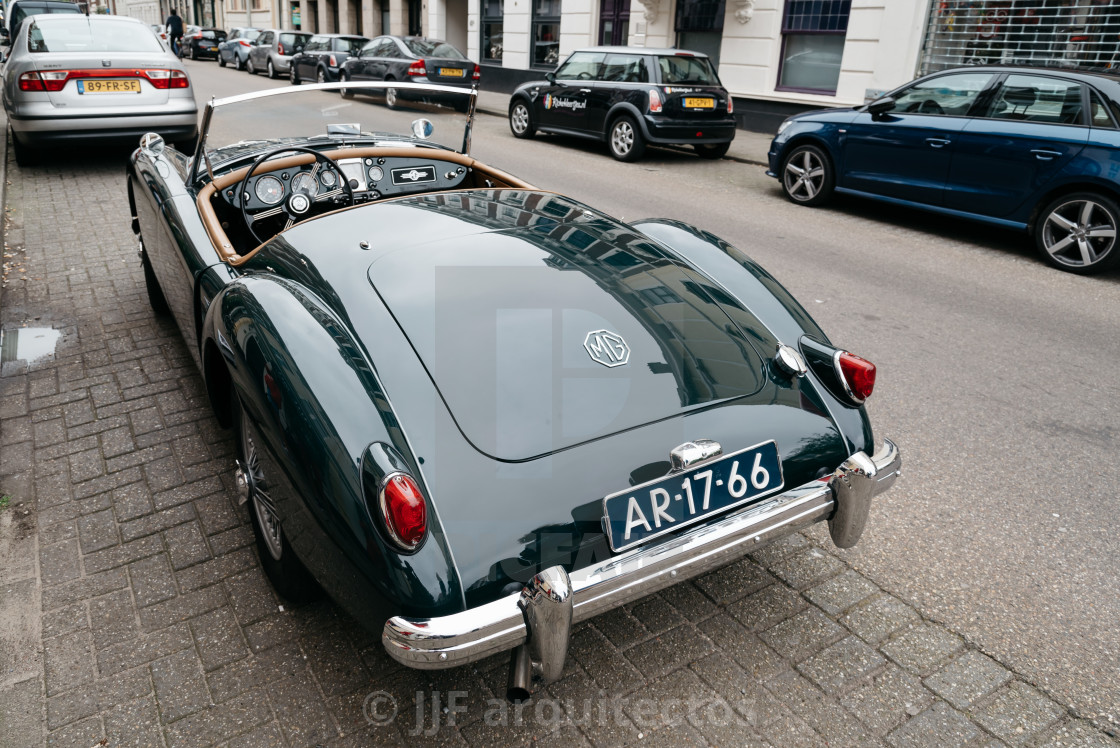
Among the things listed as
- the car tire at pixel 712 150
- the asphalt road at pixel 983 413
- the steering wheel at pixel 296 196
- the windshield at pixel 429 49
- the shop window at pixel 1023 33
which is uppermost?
the shop window at pixel 1023 33

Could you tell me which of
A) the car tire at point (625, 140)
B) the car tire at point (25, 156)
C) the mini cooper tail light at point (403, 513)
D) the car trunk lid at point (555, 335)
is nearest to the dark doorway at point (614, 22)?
the car tire at point (625, 140)

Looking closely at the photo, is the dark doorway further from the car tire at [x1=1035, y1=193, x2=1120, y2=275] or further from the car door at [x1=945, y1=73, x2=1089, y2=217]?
the car tire at [x1=1035, y1=193, x2=1120, y2=275]

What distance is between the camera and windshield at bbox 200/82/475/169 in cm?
345

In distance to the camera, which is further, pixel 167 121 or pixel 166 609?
pixel 167 121

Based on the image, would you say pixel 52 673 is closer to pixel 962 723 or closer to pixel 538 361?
pixel 538 361

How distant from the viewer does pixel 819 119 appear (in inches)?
335

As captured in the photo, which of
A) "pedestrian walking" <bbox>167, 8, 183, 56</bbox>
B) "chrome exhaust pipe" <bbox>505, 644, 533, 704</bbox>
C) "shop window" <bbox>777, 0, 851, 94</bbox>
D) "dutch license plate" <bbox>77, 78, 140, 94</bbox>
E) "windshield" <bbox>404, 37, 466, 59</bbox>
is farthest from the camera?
→ "pedestrian walking" <bbox>167, 8, 183, 56</bbox>

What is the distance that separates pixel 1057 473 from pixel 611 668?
229 centimetres

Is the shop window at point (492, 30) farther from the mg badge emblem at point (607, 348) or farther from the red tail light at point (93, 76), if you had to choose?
the mg badge emblem at point (607, 348)

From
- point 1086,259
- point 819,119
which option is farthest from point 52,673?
point 819,119

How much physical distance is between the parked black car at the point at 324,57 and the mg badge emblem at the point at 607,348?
1812cm

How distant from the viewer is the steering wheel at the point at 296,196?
3375mm

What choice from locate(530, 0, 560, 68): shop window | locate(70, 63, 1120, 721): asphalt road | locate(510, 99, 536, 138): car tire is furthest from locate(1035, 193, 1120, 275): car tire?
locate(530, 0, 560, 68): shop window

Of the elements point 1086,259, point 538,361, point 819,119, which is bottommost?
point 1086,259
